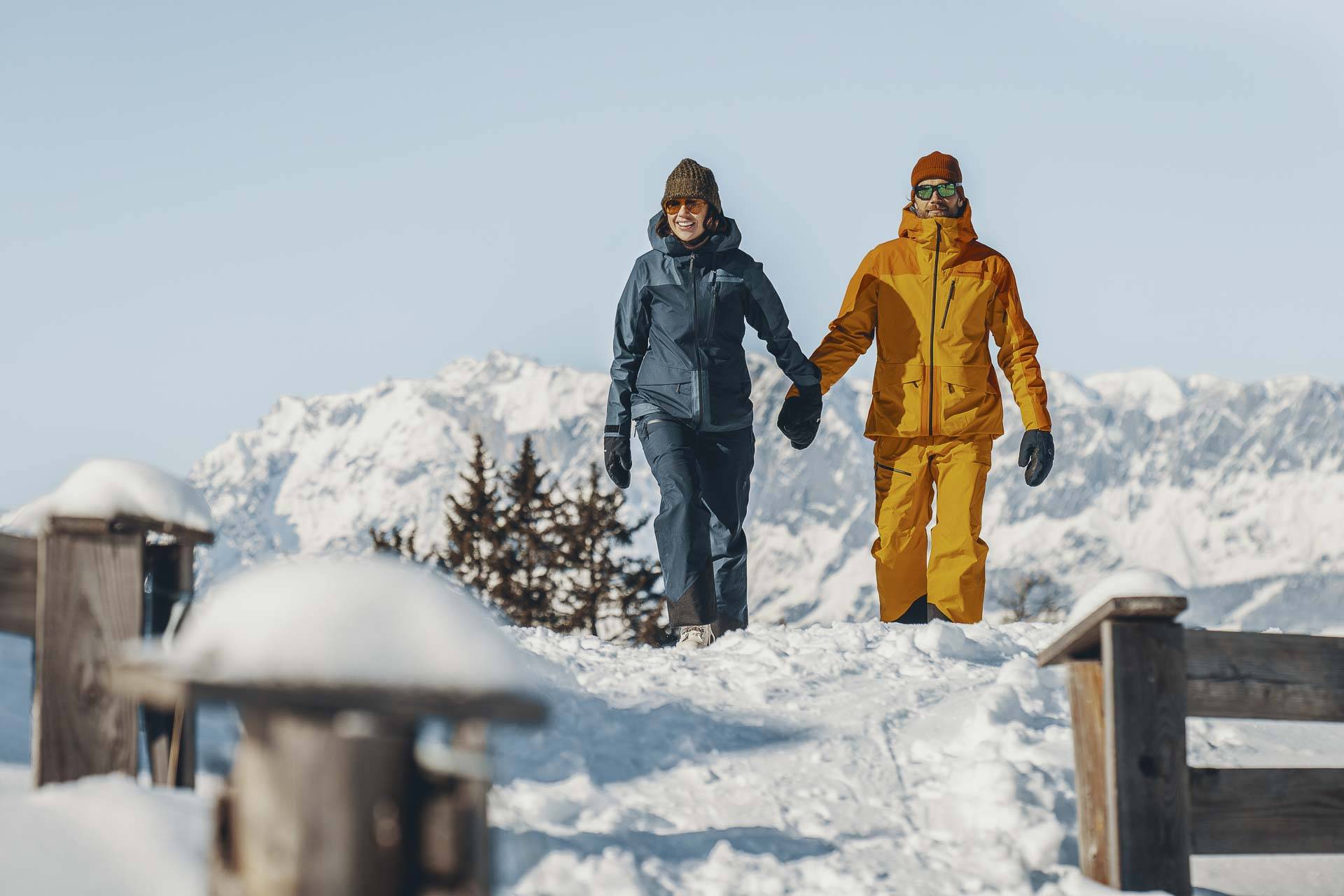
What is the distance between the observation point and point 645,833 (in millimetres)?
4465

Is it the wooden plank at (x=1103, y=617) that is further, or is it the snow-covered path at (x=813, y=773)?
the snow-covered path at (x=813, y=773)

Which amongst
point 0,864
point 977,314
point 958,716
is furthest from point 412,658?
point 977,314

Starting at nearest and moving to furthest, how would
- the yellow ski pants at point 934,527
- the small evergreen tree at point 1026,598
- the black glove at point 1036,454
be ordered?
the yellow ski pants at point 934,527
the black glove at point 1036,454
the small evergreen tree at point 1026,598

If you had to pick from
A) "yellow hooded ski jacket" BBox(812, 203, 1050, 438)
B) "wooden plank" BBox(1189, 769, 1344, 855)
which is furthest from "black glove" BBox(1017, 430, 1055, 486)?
"wooden plank" BBox(1189, 769, 1344, 855)

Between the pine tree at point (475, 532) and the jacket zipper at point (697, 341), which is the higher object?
the jacket zipper at point (697, 341)

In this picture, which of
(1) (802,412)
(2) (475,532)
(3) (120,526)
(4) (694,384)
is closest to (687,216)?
(4) (694,384)

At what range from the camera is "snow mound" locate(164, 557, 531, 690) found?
2.14 meters

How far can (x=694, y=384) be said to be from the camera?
7730mm

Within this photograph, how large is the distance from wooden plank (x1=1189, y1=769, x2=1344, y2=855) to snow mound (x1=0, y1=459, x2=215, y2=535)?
3.05 m

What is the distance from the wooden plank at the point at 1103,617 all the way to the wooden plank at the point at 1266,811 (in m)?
0.47

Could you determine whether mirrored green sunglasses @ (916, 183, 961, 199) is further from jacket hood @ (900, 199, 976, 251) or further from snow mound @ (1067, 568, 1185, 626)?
snow mound @ (1067, 568, 1185, 626)

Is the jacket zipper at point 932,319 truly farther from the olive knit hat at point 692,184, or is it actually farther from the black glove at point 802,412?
the olive knit hat at point 692,184

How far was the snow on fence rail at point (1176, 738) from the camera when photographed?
13.2ft

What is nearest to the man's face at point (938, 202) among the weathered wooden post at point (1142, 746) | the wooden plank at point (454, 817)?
the weathered wooden post at point (1142, 746)
